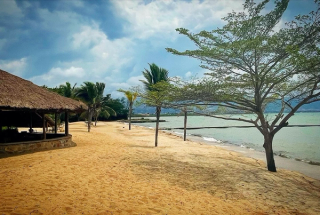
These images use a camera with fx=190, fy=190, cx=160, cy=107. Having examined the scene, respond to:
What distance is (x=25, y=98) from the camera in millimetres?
8031

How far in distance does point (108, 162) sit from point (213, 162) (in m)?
4.24

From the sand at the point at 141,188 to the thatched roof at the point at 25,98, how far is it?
1988 mm

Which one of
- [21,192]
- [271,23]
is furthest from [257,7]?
[21,192]

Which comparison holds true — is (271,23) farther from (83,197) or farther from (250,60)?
(83,197)

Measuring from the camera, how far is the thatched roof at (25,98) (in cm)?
739

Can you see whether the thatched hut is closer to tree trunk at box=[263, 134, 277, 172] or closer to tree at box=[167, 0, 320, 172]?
tree at box=[167, 0, 320, 172]

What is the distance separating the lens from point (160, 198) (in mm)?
4219

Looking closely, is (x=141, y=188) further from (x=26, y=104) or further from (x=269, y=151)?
(x=26, y=104)

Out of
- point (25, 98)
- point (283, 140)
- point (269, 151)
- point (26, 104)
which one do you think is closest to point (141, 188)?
point (269, 151)

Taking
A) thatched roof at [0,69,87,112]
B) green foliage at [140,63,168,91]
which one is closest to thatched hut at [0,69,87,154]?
thatched roof at [0,69,87,112]

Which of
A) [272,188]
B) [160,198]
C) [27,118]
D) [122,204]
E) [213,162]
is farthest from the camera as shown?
[27,118]

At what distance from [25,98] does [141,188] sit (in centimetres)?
663

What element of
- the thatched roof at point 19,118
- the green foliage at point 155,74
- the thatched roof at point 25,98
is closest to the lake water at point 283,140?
the green foliage at point 155,74

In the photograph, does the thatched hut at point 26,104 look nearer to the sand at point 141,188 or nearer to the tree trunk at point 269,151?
the sand at point 141,188
